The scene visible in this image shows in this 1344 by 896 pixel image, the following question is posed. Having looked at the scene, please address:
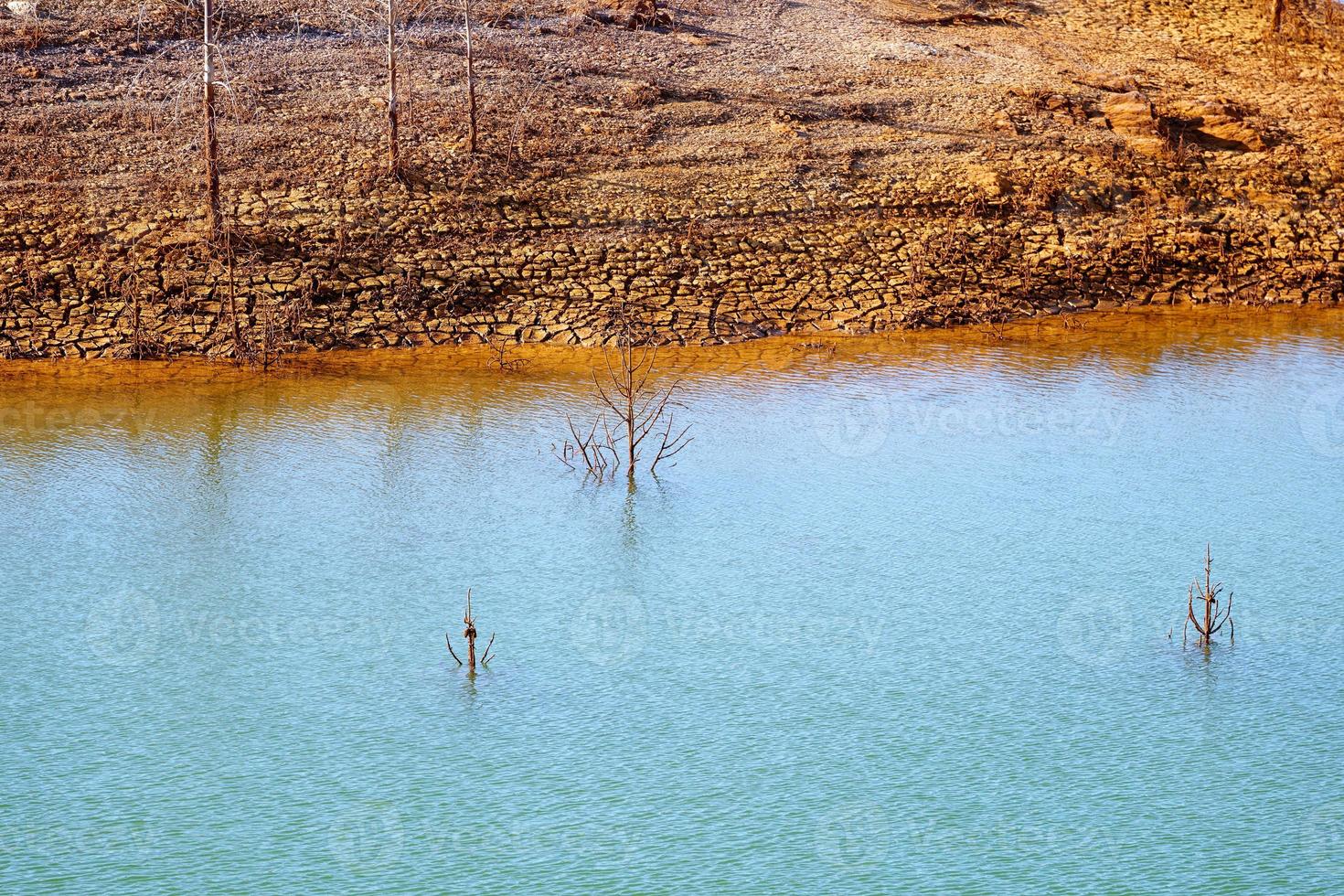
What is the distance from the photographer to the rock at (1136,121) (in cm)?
2038

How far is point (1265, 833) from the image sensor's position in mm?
5613

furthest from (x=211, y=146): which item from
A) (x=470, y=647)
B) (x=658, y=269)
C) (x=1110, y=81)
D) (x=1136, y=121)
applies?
(x=1110, y=81)

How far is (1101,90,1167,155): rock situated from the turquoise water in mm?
8517

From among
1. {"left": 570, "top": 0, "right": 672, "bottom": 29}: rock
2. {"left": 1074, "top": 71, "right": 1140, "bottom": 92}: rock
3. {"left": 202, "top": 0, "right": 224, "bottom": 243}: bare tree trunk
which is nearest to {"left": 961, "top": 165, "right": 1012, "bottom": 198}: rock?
{"left": 1074, "top": 71, "right": 1140, "bottom": 92}: rock

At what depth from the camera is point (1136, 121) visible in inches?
830

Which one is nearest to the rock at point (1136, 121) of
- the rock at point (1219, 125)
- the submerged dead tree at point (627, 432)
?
the rock at point (1219, 125)

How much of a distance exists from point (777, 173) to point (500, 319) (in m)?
5.01

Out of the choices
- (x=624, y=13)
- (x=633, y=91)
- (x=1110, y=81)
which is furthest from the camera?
(x=624, y=13)

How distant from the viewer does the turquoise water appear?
5555mm

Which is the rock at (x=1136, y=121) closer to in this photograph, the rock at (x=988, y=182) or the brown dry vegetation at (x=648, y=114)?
the brown dry vegetation at (x=648, y=114)

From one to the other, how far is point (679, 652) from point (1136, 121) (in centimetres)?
1637

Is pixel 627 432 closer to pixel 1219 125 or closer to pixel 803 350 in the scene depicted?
pixel 803 350

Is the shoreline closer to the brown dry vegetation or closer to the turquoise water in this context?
the turquoise water

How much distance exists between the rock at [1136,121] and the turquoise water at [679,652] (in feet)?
27.9
